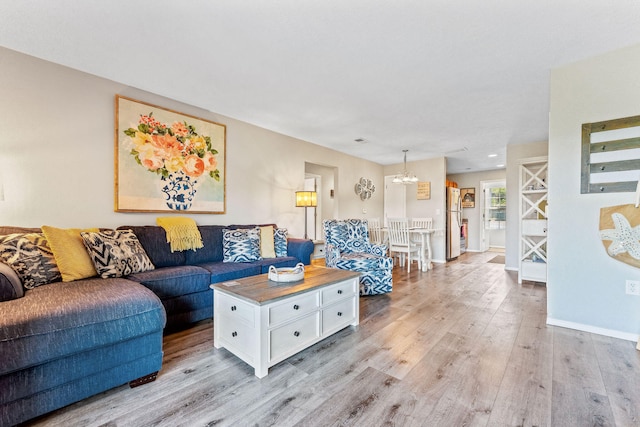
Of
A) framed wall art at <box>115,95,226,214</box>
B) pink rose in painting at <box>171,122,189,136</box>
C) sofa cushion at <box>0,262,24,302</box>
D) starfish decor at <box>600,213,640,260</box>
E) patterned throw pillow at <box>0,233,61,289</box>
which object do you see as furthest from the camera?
pink rose in painting at <box>171,122,189,136</box>

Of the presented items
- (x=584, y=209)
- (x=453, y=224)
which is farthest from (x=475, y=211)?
(x=584, y=209)

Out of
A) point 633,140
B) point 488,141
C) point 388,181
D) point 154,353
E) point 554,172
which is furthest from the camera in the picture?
point 388,181

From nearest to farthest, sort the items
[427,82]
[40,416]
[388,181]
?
[40,416] < [427,82] < [388,181]

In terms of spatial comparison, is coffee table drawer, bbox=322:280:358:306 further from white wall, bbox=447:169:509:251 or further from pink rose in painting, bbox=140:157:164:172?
white wall, bbox=447:169:509:251

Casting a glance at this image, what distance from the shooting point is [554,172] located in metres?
2.53

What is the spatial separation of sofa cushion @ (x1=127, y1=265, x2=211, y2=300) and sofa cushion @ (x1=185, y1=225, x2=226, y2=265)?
39 cm

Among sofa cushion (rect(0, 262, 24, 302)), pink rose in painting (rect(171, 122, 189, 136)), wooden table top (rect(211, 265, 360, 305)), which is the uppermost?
pink rose in painting (rect(171, 122, 189, 136))

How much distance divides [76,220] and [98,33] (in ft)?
5.30

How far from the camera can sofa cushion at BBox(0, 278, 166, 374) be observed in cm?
126

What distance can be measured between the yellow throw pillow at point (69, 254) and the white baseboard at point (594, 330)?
4.00 metres

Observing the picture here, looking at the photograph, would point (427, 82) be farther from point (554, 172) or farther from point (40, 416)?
point (40, 416)

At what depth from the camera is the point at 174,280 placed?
240 cm

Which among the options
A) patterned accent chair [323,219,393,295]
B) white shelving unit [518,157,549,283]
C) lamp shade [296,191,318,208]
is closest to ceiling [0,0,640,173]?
white shelving unit [518,157,549,283]

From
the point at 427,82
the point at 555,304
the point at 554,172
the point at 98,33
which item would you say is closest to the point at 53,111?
the point at 98,33
